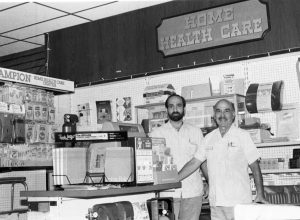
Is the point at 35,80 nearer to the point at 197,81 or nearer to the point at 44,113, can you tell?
the point at 44,113

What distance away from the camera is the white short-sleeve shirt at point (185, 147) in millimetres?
4629

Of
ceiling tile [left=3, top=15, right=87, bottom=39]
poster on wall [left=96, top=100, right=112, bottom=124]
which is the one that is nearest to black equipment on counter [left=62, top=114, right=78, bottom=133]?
poster on wall [left=96, top=100, right=112, bottom=124]

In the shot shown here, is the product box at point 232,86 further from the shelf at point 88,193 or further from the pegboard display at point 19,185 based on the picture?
the pegboard display at point 19,185

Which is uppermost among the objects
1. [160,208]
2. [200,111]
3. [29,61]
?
[29,61]

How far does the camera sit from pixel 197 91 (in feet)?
18.8

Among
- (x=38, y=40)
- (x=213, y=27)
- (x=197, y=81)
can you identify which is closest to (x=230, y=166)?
(x=197, y=81)

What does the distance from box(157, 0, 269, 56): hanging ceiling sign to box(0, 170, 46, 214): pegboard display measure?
2.39 metres

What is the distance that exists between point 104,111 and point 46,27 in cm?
177

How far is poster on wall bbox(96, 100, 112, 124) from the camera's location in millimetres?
6707

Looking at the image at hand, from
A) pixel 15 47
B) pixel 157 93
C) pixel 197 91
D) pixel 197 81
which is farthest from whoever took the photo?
pixel 15 47

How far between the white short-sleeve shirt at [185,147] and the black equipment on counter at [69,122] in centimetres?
188

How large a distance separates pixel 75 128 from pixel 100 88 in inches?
28.1

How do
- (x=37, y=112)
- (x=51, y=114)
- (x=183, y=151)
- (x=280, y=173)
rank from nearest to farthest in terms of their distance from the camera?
(x=183, y=151) → (x=280, y=173) → (x=37, y=112) → (x=51, y=114)

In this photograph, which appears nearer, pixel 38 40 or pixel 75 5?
pixel 75 5
